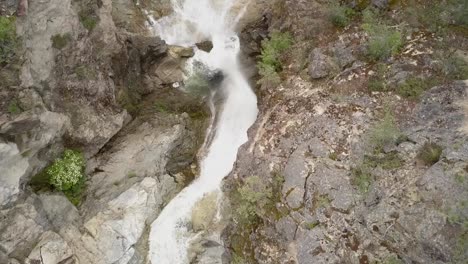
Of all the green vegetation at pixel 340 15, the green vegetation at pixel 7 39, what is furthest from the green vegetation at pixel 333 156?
the green vegetation at pixel 7 39

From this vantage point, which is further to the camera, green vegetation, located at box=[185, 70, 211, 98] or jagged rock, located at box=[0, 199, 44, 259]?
green vegetation, located at box=[185, 70, 211, 98]

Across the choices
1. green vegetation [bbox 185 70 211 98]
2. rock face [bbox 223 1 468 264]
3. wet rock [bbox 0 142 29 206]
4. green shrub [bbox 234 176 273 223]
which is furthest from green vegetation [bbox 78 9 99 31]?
green shrub [bbox 234 176 273 223]

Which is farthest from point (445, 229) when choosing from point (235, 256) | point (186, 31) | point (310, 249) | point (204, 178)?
point (186, 31)

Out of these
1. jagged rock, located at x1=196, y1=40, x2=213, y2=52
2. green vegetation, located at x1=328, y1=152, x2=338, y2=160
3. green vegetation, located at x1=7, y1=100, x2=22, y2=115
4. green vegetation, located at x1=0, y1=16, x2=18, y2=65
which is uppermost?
green vegetation, located at x1=0, y1=16, x2=18, y2=65

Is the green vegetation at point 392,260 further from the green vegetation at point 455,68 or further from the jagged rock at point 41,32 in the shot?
the jagged rock at point 41,32

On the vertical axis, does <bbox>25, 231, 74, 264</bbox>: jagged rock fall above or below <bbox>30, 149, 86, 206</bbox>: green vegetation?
below

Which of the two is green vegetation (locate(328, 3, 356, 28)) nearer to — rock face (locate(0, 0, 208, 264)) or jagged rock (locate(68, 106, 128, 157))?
rock face (locate(0, 0, 208, 264))

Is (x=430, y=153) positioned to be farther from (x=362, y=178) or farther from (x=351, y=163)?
(x=351, y=163)

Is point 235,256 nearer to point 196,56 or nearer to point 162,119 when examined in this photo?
point 162,119
